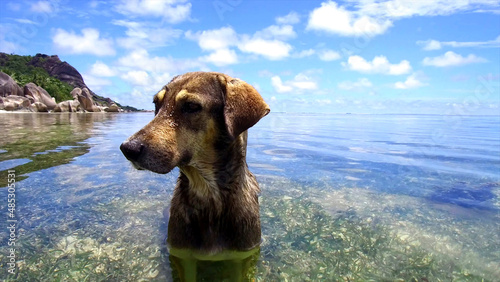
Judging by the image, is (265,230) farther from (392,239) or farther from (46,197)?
(46,197)

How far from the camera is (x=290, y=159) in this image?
506 inches

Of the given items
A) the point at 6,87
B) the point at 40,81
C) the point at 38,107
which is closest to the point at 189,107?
the point at 38,107

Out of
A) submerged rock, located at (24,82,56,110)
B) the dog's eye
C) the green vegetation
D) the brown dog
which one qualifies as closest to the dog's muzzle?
the brown dog

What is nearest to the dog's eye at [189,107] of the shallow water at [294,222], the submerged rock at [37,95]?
the shallow water at [294,222]

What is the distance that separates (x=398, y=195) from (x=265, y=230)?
4.13 m

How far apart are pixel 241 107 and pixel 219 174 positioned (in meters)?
1.01

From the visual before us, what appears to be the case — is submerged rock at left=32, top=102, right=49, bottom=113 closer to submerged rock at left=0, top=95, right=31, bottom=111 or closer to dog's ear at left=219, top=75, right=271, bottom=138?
submerged rock at left=0, top=95, right=31, bottom=111

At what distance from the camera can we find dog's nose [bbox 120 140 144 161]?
349cm

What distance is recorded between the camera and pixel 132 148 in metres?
3.51

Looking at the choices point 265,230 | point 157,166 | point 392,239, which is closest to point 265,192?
point 265,230

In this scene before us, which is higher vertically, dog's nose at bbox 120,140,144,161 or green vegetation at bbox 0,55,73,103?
green vegetation at bbox 0,55,73,103

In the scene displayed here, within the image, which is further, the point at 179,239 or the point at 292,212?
the point at 292,212

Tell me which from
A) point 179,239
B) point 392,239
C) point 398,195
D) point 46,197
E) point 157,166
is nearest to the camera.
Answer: point 157,166

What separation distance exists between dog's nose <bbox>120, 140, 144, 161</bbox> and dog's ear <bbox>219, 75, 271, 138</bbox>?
1.13 m
